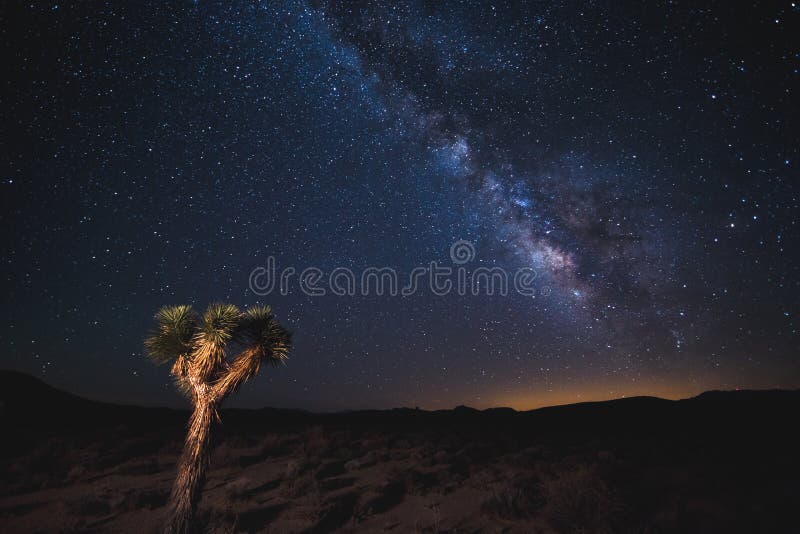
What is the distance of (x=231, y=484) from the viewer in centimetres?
1070

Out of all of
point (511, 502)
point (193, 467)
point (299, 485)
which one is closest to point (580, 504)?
point (511, 502)

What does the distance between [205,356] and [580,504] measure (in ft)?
28.6

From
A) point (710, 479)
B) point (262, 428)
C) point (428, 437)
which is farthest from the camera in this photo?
point (262, 428)

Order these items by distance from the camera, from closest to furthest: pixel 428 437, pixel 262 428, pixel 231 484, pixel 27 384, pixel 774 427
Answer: pixel 231 484 < pixel 774 427 < pixel 428 437 < pixel 262 428 < pixel 27 384

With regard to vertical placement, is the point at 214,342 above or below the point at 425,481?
above

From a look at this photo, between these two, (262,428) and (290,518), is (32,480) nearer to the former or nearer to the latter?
(290,518)

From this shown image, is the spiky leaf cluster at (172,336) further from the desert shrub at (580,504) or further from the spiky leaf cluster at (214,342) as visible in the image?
the desert shrub at (580,504)

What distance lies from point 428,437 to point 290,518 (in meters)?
11.1

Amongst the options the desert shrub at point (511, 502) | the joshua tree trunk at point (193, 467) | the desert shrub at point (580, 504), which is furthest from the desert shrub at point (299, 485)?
the desert shrub at point (580, 504)

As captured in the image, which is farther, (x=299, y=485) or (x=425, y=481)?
(x=425, y=481)

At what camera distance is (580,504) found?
7.93 m

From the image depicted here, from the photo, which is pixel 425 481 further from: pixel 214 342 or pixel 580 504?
pixel 214 342

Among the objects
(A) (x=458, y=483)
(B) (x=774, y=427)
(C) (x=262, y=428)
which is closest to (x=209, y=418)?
(A) (x=458, y=483)

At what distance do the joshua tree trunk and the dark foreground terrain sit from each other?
90cm
